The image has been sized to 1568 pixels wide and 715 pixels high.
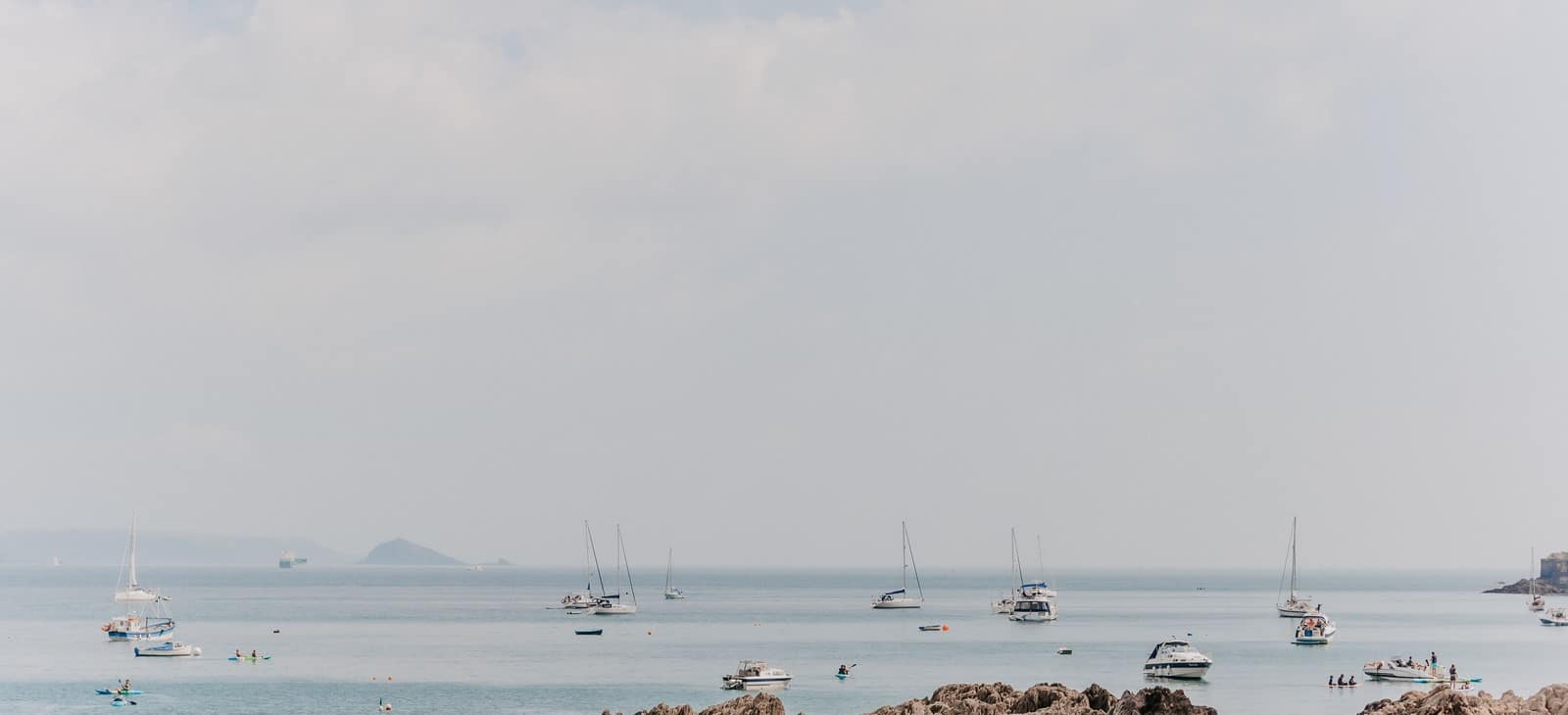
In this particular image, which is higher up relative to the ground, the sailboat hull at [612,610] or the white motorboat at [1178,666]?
the white motorboat at [1178,666]

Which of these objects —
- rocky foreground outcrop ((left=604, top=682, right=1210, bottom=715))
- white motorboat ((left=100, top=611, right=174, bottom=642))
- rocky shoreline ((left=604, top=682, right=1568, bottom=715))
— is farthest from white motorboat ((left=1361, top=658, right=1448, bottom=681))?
white motorboat ((left=100, top=611, right=174, bottom=642))

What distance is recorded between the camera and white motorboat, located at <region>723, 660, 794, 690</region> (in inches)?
3433

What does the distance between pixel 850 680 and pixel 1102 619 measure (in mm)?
92182

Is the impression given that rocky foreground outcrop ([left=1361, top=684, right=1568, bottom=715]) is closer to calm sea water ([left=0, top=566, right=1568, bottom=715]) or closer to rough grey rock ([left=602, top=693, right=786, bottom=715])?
rough grey rock ([left=602, top=693, right=786, bottom=715])

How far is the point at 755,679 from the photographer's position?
87438 millimetres

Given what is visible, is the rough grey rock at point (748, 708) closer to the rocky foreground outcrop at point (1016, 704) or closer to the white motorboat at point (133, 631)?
the rocky foreground outcrop at point (1016, 704)

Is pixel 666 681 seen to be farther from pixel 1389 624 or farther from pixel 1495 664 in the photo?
pixel 1389 624

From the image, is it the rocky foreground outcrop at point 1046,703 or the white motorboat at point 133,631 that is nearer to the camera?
the rocky foreground outcrop at point 1046,703

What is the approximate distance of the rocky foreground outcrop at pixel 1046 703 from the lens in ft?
138

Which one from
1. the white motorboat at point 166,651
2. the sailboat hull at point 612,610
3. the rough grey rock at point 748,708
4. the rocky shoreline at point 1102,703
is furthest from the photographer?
the sailboat hull at point 612,610

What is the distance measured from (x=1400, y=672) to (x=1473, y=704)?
61.9 m

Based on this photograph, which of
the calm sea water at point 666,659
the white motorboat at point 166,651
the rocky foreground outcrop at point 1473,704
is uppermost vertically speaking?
the rocky foreground outcrop at point 1473,704

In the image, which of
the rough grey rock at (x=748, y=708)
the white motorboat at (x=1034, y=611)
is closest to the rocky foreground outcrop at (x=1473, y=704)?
the rough grey rock at (x=748, y=708)

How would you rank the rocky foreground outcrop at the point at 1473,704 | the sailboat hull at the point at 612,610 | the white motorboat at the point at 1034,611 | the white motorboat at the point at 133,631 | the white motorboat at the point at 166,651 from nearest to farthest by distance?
the rocky foreground outcrop at the point at 1473,704 < the white motorboat at the point at 166,651 < the white motorboat at the point at 133,631 < the white motorboat at the point at 1034,611 < the sailboat hull at the point at 612,610
